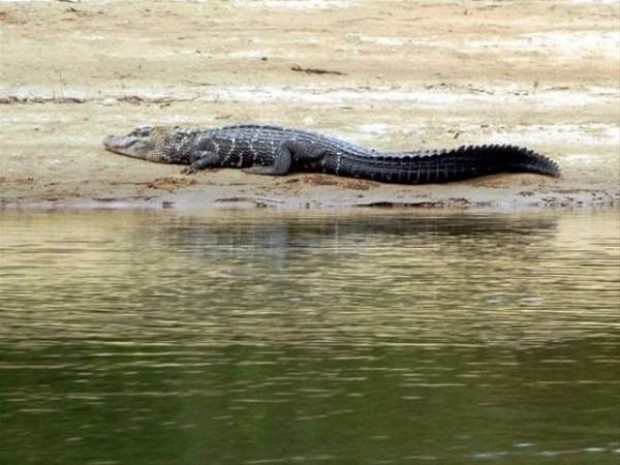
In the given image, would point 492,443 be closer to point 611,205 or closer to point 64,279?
point 64,279

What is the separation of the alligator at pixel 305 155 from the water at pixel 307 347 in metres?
3.75

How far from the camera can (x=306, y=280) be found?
10.4 m

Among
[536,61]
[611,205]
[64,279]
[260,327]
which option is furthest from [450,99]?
[260,327]

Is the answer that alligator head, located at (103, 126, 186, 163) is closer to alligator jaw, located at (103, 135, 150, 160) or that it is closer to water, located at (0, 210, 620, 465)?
alligator jaw, located at (103, 135, 150, 160)

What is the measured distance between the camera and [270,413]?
6.46m

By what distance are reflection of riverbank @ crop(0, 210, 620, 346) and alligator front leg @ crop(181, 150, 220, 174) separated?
2.71 meters

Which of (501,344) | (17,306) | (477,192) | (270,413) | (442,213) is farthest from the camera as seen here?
(477,192)

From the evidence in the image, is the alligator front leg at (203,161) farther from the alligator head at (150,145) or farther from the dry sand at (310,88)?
the alligator head at (150,145)

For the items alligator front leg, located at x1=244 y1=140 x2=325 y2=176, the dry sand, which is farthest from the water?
alligator front leg, located at x1=244 y1=140 x2=325 y2=176

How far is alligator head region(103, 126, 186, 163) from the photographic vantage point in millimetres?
17891

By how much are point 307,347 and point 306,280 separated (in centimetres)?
243

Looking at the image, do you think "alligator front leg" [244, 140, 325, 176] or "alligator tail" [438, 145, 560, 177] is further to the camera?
"alligator front leg" [244, 140, 325, 176]

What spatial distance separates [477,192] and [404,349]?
926 cm

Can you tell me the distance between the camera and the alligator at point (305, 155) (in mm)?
17188
